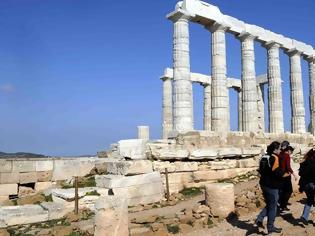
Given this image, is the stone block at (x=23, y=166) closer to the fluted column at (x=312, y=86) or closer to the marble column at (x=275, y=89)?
the marble column at (x=275, y=89)

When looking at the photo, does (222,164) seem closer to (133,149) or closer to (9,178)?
(133,149)

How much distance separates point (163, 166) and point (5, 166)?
7307mm

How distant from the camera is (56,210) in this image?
467 inches

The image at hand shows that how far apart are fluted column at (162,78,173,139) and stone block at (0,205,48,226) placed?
72.7 feet

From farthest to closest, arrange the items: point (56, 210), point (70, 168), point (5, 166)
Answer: point (70, 168)
point (5, 166)
point (56, 210)

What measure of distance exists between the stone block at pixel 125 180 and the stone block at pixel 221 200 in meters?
3.39

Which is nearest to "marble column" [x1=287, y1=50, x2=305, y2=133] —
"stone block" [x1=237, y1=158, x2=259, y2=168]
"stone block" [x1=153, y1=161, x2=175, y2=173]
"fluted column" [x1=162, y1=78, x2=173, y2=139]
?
"fluted column" [x1=162, y1=78, x2=173, y2=139]

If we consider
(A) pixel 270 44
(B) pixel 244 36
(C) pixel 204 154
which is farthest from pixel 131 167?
(A) pixel 270 44

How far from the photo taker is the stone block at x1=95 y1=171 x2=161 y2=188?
1273cm

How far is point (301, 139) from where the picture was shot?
87.4 feet

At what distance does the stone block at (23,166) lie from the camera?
55.9ft

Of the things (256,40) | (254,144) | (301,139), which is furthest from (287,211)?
(256,40)

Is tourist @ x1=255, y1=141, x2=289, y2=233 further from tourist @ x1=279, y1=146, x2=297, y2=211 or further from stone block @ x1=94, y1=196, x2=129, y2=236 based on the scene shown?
stone block @ x1=94, y1=196, x2=129, y2=236

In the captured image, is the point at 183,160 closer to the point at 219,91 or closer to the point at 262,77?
the point at 219,91
